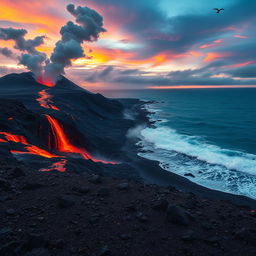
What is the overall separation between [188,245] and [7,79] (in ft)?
302

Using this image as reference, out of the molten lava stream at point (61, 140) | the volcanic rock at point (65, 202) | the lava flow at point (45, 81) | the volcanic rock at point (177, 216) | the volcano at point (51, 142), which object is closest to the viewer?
the volcanic rock at point (177, 216)

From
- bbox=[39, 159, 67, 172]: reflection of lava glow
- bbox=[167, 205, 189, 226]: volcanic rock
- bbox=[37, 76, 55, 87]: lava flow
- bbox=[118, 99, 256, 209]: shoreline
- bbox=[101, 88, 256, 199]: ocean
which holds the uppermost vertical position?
bbox=[37, 76, 55, 87]: lava flow

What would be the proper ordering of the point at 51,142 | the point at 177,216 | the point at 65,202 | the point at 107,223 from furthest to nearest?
the point at 51,142, the point at 65,202, the point at 177,216, the point at 107,223

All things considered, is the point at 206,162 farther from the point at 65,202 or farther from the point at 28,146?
the point at 65,202

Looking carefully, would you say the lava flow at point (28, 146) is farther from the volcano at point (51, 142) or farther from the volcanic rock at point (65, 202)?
the volcanic rock at point (65, 202)

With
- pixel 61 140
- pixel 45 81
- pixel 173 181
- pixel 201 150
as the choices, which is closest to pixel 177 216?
pixel 173 181

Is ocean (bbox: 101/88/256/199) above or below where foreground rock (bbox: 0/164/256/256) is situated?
below

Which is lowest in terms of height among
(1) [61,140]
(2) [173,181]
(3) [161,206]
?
(2) [173,181]

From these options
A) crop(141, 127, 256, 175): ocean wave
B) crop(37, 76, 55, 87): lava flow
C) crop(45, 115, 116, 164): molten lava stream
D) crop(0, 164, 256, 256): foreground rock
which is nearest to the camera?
crop(0, 164, 256, 256): foreground rock

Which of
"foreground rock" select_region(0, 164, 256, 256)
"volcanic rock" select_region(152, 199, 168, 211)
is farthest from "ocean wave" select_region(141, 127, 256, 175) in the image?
"volcanic rock" select_region(152, 199, 168, 211)

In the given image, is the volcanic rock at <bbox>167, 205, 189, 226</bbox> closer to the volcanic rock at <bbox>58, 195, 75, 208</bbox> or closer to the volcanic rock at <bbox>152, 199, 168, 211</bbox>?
the volcanic rock at <bbox>152, 199, 168, 211</bbox>

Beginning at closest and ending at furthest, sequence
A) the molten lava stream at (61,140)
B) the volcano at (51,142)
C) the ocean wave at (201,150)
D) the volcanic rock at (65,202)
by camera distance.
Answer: the volcanic rock at (65,202)
the volcano at (51,142)
the ocean wave at (201,150)
the molten lava stream at (61,140)

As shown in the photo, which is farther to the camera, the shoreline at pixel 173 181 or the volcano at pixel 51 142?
the shoreline at pixel 173 181

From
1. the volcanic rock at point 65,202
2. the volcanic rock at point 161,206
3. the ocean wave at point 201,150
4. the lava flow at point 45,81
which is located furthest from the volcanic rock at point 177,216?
the lava flow at point 45,81
